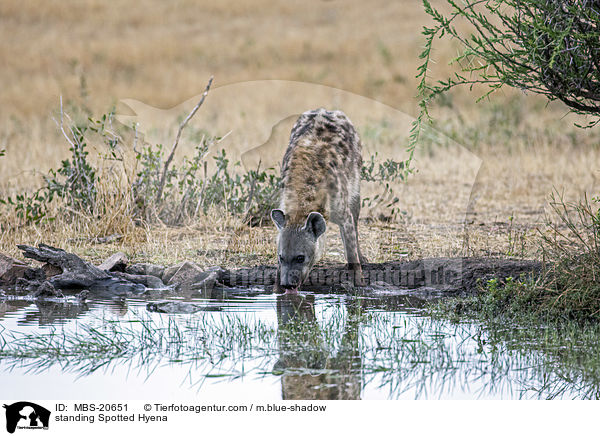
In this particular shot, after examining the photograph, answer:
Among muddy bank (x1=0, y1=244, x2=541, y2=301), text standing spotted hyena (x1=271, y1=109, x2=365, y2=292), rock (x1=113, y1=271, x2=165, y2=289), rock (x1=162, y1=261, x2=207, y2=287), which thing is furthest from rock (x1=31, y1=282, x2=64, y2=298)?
text standing spotted hyena (x1=271, y1=109, x2=365, y2=292)

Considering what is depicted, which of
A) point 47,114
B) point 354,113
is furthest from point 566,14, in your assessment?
point 47,114

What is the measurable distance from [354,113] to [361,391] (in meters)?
18.5

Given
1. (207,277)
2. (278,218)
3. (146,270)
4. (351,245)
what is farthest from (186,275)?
(351,245)

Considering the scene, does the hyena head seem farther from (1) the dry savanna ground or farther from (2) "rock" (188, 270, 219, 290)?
(1) the dry savanna ground

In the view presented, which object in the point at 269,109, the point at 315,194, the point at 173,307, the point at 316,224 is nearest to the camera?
the point at 173,307

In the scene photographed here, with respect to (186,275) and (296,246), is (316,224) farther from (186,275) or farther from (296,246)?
(186,275)

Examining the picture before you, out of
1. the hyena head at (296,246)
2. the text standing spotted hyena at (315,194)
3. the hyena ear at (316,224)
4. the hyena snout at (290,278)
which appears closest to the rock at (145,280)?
the text standing spotted hyena at (315,194)

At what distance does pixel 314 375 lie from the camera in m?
5.84

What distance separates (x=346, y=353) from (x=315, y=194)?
114 inches

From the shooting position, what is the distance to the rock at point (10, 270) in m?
9.28

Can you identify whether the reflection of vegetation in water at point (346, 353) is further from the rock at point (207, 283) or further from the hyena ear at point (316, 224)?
the rock at point (207, 283)

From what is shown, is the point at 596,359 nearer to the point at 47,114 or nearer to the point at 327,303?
the point at 327,303

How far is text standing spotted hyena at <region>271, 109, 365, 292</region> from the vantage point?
847 cm

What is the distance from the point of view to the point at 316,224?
8.55m
